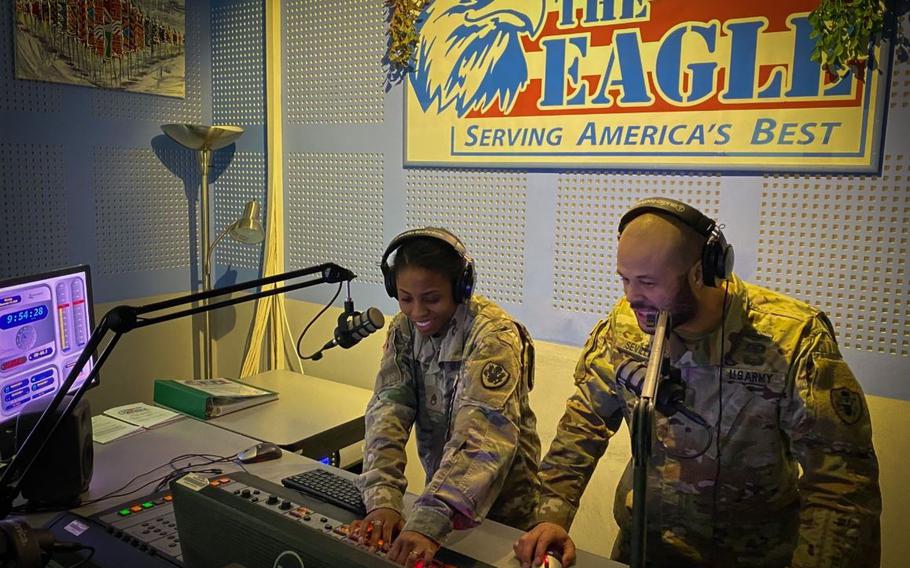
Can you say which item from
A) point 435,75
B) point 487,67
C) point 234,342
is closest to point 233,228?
point 234,342

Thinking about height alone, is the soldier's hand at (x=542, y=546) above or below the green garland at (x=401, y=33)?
below

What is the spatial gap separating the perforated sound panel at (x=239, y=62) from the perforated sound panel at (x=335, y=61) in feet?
0.70

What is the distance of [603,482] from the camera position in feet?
8.63

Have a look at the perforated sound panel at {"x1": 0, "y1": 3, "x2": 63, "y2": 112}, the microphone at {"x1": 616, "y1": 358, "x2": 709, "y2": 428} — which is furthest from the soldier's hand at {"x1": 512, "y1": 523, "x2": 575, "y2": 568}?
the perforated sound panel at {"x1": 0, "y1": 3, "x2": 63, "y2": 112}

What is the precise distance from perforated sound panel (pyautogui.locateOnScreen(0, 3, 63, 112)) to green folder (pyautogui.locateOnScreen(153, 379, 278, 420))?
1.36 m

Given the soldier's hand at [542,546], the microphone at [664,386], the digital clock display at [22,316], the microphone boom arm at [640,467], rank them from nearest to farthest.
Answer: the microphone boom arm at [640,467], the microphone at [664,386], the soldier's hand at [542,546], the digital clock display at [22,316]

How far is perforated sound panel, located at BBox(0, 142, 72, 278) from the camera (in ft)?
9.64

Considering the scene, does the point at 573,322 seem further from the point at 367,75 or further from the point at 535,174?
the point at 367,75

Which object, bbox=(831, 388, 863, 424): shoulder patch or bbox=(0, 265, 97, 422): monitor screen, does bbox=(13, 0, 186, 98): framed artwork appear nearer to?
bbox=(0, 265, 97, 422): monitor screen

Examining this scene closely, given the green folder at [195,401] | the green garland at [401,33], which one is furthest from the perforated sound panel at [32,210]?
the green garland at [401,33]

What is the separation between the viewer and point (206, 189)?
11.8 feet

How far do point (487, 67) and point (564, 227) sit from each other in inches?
28.4

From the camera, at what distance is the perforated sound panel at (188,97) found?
344 centimetres

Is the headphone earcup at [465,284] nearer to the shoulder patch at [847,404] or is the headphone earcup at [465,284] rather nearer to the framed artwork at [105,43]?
the shoulder patch at [847,404]
